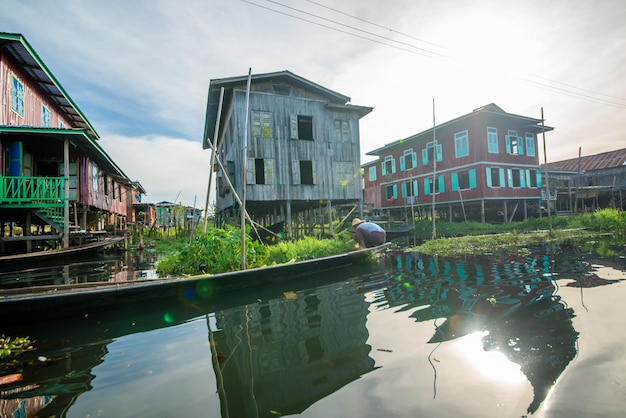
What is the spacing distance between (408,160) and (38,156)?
84.7 ft

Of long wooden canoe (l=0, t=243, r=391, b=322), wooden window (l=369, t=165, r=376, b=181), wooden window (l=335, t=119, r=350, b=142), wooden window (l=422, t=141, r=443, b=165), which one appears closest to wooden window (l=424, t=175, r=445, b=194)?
wooden window (l=422, t=141, r=443, b=165)

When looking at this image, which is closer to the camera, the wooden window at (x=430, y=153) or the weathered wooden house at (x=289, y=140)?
the weathered wooden house at (x=289, y=140)

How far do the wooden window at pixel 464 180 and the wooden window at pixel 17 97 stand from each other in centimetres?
2568

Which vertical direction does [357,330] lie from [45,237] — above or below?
below

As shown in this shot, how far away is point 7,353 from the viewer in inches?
145

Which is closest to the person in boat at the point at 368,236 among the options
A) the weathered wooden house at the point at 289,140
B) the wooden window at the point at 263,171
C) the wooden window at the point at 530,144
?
the weathered wooden house at the point at 289,140

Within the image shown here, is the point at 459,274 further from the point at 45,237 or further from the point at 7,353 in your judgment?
the point at 45,237

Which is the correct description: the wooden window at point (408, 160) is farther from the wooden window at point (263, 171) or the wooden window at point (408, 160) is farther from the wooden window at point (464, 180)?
the wooden window at point (263, 171)

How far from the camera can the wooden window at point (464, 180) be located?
22336mm

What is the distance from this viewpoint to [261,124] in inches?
545

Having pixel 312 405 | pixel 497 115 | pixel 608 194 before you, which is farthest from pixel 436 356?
pixel 608 194

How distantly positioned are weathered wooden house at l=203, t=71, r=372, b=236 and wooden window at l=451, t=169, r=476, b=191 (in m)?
11.2

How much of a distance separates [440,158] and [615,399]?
2445 cm

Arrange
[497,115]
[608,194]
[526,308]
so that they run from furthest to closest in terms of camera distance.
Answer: [608,194], [497,115], [526,308]
